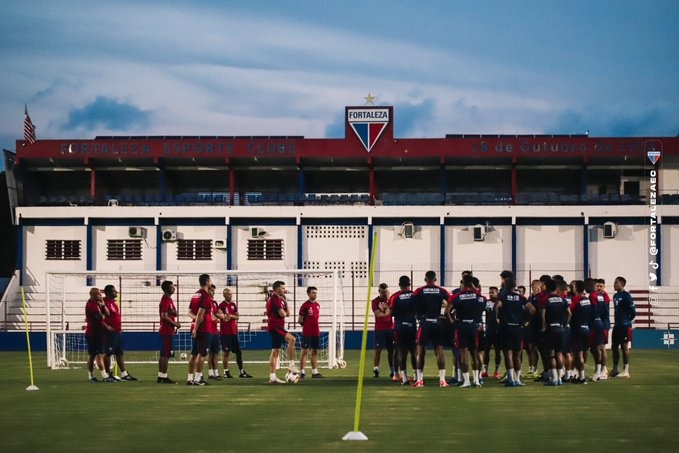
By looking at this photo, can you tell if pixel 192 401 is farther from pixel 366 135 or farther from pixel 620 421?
pixel 366 135

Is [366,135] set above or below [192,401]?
above

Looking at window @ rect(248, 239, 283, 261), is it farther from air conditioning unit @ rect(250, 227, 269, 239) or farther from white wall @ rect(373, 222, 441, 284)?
white wall @ rect(373, 222, 441, 284)

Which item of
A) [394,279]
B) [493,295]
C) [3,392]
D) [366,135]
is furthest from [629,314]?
[366,135]

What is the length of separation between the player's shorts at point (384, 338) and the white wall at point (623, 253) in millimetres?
30300

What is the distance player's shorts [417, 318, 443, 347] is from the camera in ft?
64.5

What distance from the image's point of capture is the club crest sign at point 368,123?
52938 mm

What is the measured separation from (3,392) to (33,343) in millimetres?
23996

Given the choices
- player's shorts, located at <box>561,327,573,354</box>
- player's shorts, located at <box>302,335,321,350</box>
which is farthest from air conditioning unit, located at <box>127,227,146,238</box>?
player's shorts, located at <box>561,327,573,354</box>

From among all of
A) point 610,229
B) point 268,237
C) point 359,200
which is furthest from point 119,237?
point 610,229

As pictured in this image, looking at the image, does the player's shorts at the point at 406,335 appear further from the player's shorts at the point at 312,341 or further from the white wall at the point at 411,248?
the white wall at the point at 411,248

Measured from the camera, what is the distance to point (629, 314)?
72.6ft

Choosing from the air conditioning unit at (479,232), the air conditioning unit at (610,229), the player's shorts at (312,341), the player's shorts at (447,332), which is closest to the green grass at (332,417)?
the player's shorts at (447,332)

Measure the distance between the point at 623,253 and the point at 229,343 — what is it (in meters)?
31.9

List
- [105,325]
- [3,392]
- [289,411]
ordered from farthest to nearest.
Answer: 1. [105,325]
2. [3,392]
3. [289,411]
